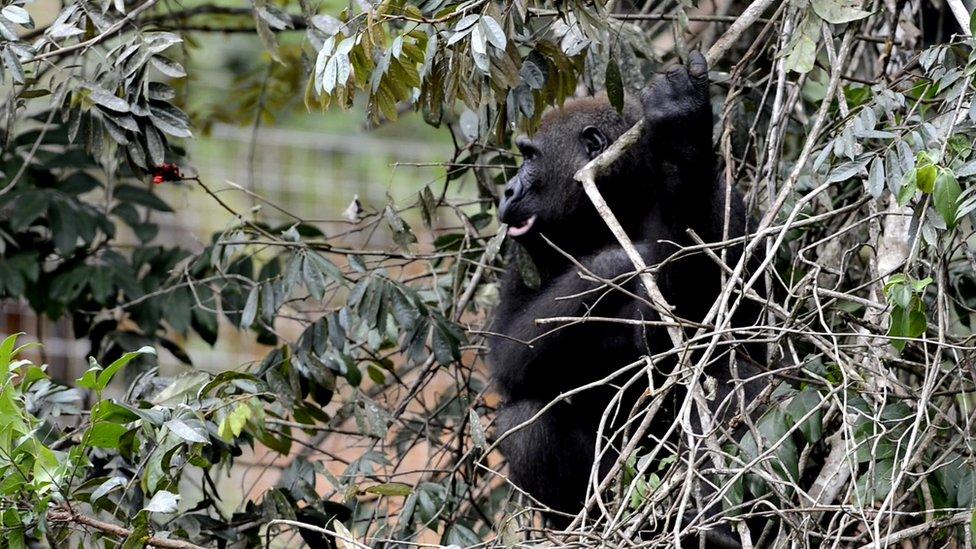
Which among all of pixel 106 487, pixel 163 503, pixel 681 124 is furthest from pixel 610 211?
pixel 106 487

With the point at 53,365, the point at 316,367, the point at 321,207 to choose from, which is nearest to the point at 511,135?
the point at 316,367

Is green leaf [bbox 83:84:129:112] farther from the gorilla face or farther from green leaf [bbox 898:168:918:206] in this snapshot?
green leaf [bbox 898:168:918:206]

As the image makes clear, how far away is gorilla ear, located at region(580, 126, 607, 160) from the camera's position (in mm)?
3918

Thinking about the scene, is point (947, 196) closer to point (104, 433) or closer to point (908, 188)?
point (908, 188)

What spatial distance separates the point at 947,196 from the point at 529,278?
4.77ft

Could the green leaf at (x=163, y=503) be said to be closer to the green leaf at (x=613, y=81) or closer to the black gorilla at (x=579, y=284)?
the black gorilla at (x=579, y=284)

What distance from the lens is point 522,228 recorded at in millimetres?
3828

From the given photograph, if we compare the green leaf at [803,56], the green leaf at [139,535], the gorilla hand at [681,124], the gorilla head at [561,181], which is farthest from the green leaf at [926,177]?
the green leaf at [139,535]

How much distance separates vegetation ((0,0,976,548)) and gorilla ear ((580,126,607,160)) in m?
0.32

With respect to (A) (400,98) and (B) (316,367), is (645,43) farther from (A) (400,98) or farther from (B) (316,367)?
(B) (316,367)

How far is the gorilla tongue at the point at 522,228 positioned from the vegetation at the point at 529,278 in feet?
0.53

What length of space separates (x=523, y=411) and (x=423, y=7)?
1328 mm

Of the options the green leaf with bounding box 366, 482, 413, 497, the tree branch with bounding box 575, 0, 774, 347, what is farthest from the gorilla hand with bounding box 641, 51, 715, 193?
the green leaf with bounding box 366, 482, 413, 497

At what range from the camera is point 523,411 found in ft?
12.6
